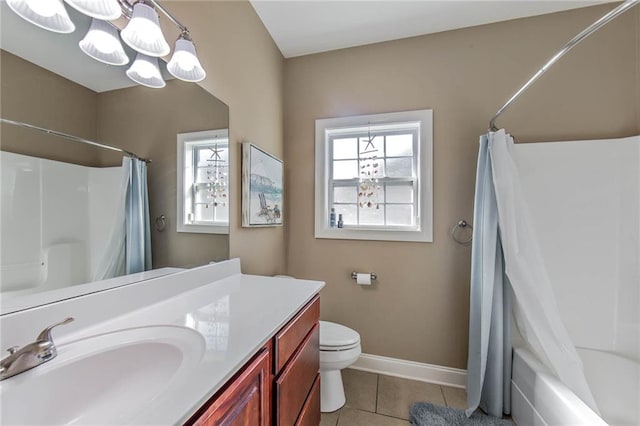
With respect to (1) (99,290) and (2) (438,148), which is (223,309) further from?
(2) (438,148)

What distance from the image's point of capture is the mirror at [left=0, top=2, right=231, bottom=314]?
0.63 m

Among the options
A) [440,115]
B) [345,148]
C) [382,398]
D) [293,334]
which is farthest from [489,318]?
[345,148]

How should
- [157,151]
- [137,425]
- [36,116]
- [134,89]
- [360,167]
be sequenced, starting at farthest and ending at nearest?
[360,167] < [157,151] < [134,89] < [36,116] < [137,425]

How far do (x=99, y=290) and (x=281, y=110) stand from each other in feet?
6.14

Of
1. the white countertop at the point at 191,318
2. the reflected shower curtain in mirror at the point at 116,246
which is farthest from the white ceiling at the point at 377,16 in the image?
the white countertop at the point at 191,318

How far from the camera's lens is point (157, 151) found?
103 centimetres

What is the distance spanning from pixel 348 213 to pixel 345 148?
0.57 meters

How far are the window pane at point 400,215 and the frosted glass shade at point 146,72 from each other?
1.70 metres

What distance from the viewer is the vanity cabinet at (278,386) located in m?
0.60

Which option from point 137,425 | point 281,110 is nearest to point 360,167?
point 281,110

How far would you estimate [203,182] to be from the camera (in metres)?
1.27

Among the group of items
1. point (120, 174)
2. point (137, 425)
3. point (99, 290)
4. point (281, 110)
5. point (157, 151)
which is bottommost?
point (137, 425)

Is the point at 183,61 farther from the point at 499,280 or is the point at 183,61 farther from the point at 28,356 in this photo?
the point at 499,280

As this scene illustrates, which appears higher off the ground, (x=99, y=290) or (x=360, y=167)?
(x=360, y=167)
